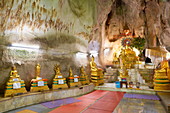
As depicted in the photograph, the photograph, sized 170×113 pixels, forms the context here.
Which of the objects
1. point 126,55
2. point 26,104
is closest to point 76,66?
point 26,104

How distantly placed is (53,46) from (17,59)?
6.23 feet

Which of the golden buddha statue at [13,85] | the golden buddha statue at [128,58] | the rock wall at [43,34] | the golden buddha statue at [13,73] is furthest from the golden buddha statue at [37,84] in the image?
the golden buddha statue at [128,58]

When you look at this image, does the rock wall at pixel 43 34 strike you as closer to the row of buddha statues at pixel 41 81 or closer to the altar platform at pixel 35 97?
the row of buddha statues at pixel 41 81

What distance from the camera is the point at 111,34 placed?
1526 cm

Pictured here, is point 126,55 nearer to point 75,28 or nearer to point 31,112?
point 75,28

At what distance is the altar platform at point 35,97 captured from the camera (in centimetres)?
391

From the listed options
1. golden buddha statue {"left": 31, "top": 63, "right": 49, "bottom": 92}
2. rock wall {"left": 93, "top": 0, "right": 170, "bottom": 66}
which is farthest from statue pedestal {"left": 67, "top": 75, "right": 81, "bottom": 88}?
rock wall {"left": 93, "top": 0, "right": 170, "bottom": 66}

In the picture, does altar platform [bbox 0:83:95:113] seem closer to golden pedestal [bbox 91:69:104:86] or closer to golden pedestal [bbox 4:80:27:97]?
golden pedestal [bbox 4:80:27:97]

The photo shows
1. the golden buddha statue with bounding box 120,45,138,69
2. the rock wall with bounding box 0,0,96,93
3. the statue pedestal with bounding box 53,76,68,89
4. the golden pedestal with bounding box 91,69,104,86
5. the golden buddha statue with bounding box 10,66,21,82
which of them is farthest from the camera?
the golden buddha statue with bounding box 120,45,138,69

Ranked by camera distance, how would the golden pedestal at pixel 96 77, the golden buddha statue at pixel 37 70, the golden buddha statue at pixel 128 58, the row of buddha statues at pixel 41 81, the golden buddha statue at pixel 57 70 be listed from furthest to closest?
the golden buddha statue at pixel 128 58, the golden pedestal at pixel 96 77, the golden buddha statue at pixel 57 70, the golden buddha statue at pixel 37 70, the row of buddha statues at pixel 41 81

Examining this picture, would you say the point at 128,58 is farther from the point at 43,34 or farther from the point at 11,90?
the point at 11,90

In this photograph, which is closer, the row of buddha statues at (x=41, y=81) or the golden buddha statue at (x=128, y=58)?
the row of buddha statues at (x=41, y=81)

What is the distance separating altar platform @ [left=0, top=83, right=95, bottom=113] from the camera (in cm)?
391

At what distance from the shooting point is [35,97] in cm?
472
